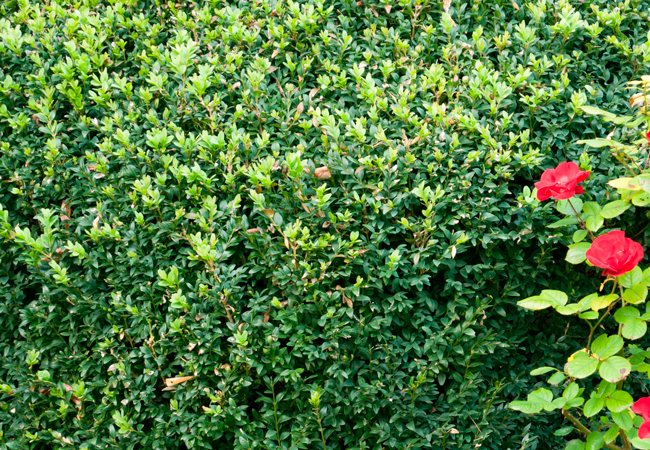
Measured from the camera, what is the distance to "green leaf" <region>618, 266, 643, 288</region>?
254cm

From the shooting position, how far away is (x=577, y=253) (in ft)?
8.66

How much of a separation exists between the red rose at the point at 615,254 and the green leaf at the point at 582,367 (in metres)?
0.39

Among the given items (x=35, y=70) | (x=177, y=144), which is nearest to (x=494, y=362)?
(x=177, y=144)

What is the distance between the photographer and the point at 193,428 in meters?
2.78

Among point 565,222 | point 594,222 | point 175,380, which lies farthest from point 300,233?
point 594,222

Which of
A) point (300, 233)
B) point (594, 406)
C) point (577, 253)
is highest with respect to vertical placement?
point (300, 233)

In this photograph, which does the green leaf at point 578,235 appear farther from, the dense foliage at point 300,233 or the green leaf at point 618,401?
the green leaf at point 618,401

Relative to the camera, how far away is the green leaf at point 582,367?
95.7 inches

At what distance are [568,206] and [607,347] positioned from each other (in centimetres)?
66

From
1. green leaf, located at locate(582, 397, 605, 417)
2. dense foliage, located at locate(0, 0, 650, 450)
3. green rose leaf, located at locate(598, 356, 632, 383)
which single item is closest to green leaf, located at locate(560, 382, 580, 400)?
green leaf, located at locate(582, 397, 605, 417)

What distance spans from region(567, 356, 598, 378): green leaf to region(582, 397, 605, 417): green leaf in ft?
0.55

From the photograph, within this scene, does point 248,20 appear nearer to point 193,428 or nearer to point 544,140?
point 544,140

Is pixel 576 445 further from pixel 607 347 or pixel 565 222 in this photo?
pixel 565 222

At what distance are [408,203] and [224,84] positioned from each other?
129 cm
